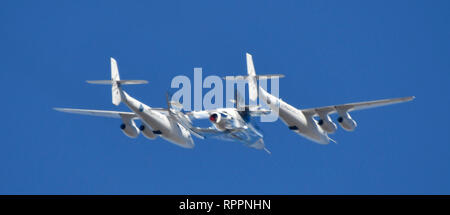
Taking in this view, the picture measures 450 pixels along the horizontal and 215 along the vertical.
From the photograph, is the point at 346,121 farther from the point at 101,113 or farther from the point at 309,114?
the point at 101,113

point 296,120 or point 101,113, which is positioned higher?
point 101,113

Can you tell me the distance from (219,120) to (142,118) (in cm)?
871

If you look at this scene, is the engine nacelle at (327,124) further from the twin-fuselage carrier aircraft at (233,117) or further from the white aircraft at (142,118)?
the white aircraft at (142,118)

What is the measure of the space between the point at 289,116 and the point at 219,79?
5685 millimetres

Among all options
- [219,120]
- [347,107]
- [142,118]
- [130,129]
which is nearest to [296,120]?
[347,107]

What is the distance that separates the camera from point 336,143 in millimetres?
64062

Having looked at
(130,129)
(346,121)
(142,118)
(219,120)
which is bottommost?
(219,120)

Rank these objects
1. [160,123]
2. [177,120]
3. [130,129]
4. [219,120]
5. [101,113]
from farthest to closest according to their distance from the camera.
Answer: [101,113], [130,129], [160,123], [177,120], [219,120]

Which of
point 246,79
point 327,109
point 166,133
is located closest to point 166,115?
point 166,133

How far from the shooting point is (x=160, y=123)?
63.1m

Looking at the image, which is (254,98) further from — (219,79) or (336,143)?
(336,143)

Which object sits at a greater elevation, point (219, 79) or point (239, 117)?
point (219, 79)

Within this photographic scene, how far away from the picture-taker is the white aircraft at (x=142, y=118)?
60500 mm

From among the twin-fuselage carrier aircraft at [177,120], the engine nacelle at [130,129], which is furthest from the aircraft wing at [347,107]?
the engine nacelle at [130,129]
